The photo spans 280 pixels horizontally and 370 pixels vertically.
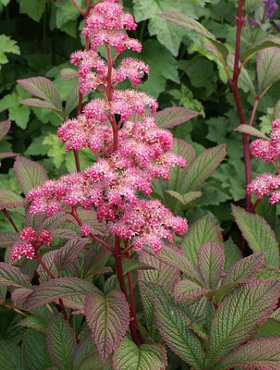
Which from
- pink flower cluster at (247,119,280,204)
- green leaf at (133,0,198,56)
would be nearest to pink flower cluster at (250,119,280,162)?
pink flower cluster at (247,119,280,204)

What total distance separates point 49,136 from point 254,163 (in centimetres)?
83

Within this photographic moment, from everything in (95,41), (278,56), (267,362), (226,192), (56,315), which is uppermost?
(95,41)

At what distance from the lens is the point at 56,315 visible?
148 cm

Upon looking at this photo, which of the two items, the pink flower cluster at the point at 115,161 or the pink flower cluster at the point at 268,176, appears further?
the pink flower cluster at the point at 268,176

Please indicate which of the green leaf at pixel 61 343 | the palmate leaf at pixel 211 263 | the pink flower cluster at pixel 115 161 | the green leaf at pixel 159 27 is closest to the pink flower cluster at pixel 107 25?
the pink flower cluster at pixel 115 161

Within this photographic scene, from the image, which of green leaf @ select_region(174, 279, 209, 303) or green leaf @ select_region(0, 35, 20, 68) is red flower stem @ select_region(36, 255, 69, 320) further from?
green leaf @ select_region(0, 35, 20, 68)

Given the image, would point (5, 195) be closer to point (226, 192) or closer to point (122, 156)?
point (122, 156)

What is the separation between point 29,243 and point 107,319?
25 cm

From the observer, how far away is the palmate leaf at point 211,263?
1439mm

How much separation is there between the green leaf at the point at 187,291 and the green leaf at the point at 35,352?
423 millimetres

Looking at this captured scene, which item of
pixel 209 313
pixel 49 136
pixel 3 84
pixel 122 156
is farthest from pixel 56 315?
pixel 3 84

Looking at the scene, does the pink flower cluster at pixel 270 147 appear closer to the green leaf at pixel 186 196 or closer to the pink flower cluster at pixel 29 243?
the green leaf at pixel 186 196

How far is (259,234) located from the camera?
176 centimetres

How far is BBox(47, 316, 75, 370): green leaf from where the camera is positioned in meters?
1.39
